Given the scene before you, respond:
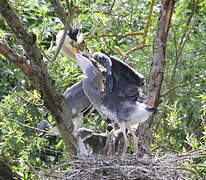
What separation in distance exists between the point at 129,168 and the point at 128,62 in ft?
6.01

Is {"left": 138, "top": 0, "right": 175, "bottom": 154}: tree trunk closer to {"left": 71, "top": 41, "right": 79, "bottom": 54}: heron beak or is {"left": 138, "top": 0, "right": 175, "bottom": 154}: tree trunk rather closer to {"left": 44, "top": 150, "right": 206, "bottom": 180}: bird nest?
{"left": 44, "top": 150, "right": 206, "bottom": 180}: bird nest

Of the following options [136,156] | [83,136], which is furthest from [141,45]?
[136,156]

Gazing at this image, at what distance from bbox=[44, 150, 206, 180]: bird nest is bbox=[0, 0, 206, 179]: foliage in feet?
1.12

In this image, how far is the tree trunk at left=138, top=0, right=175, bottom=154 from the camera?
5.00 meters

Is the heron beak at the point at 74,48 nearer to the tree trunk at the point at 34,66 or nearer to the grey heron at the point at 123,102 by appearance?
the grey heron at the point at 123,102

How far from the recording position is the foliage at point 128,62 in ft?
18.4

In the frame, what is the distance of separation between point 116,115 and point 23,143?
117 centimetres

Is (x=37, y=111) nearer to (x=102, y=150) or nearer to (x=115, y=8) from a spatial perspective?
(x=102, y=150)

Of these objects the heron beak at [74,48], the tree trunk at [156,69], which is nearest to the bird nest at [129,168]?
the tree trunk at [156,69]

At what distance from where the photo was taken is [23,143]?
18.9 ft

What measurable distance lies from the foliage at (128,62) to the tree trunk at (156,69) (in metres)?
0.38

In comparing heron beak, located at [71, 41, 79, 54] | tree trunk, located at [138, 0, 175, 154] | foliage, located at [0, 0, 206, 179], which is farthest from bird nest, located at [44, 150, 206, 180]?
heron beak, located at [71, 41, 79, 54]

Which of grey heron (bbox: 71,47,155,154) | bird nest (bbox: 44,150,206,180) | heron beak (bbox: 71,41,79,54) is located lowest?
bird nest (bbox: 44,150,206,180)

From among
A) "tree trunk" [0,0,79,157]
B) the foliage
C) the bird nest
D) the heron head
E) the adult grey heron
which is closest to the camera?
"tree trunk" [0,0,79,157]
